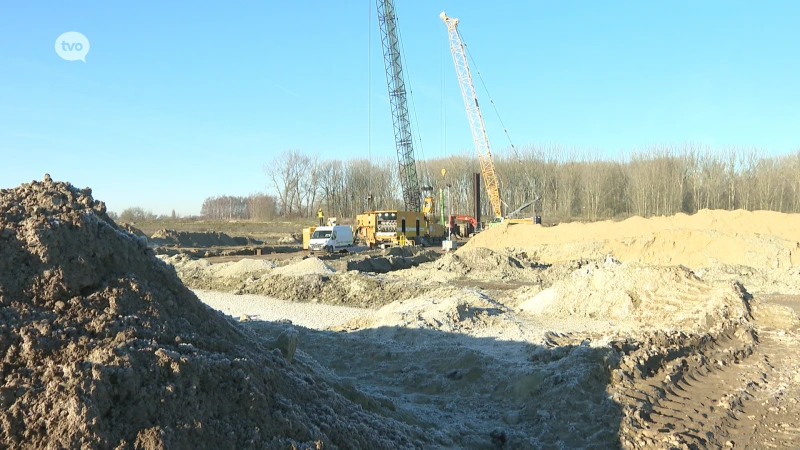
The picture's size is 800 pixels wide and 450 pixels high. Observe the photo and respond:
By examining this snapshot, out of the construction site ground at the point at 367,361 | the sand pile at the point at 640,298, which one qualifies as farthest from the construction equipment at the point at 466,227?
the sand pile at the point at 640,298

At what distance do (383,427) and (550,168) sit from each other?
70674 mm

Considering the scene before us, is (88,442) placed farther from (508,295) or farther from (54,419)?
(508,295)

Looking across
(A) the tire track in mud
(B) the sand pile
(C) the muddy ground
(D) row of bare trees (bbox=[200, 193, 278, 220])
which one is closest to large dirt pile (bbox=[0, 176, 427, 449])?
(C) the muddy ground

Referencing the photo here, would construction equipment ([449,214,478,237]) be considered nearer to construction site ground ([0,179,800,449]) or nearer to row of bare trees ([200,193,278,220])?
construction site ground ([0,179,800,449])

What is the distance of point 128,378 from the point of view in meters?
3.06

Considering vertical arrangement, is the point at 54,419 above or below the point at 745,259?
above

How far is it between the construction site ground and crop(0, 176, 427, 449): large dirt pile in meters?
0.01

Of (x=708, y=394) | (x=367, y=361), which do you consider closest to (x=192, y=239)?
(x=367, y=361)

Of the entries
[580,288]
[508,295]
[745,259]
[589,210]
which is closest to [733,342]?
[580,288]

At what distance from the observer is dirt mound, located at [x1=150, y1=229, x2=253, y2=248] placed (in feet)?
137

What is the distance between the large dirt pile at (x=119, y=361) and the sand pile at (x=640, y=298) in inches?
332

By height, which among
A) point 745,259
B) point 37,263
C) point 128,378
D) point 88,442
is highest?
point 37,263

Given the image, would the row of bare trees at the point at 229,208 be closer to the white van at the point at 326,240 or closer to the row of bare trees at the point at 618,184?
the row of bare trees at the point at 618,184

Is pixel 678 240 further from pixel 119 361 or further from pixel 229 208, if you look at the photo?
pixel 229 208
